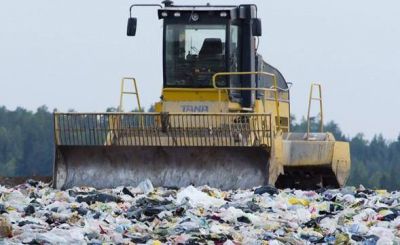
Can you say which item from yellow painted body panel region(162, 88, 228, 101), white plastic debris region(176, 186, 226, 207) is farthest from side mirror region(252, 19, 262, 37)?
white plastic debris region(176, 186, 226, 207)

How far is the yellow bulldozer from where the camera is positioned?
67.1 ft

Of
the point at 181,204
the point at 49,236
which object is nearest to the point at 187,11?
the point at 181,204

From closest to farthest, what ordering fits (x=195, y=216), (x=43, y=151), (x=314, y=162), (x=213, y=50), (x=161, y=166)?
(x=195, y=216), (x=161, y=166), (x=314, y=162), (x=213, y=50), (x=43, y=151)

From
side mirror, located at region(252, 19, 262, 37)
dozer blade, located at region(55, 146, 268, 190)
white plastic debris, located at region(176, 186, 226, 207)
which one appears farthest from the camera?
side mirror, located at region(252, 19, 262, 37)

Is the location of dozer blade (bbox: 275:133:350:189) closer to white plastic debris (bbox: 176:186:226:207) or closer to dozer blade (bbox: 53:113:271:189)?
Answer: dozer blade (bbox: 53:113:271:189)

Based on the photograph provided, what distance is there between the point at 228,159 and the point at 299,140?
5.81ft

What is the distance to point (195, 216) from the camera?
54.4ft

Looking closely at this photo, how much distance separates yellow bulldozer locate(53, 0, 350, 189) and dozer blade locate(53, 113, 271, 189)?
0.04 feet

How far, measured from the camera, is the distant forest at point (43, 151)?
8741cm

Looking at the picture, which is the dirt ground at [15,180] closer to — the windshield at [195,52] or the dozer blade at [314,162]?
the windshield at [195,52]

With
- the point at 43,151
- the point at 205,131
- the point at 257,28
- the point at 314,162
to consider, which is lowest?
the point at 43,151

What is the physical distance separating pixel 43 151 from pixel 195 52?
69.2m

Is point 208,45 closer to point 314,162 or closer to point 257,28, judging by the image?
point 257,28

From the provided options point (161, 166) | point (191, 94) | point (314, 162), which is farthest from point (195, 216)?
point (191, 94)
